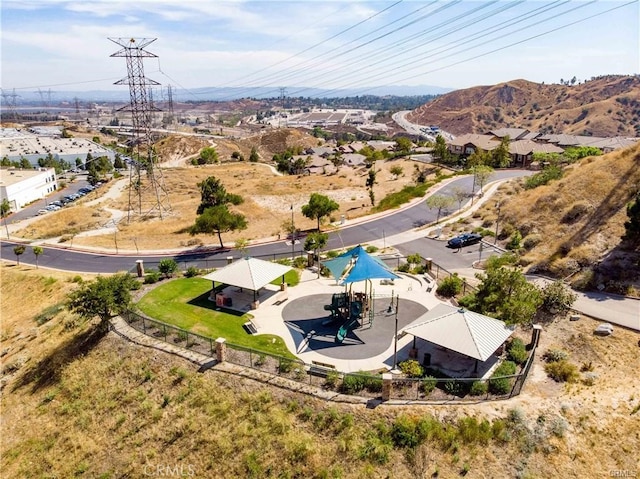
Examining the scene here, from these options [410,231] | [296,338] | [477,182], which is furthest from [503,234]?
[296,338]

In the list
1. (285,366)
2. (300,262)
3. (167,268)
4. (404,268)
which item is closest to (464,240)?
(404,268)

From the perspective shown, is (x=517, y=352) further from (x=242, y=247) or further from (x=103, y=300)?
(x=242, y=247)

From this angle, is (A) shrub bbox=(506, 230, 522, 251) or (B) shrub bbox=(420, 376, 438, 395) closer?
(B) shrub bbox=(420, 376, 438, 395)

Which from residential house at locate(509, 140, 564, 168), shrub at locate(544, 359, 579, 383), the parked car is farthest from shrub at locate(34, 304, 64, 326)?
residential house at locate(509, 140, 564, 168)

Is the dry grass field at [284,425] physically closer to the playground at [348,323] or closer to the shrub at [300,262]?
the playground at [348,323]

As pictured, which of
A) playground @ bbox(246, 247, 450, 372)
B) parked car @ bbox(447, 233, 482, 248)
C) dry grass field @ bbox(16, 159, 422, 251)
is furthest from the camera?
dry grass field @ bbox(16, 159, 422, 251)

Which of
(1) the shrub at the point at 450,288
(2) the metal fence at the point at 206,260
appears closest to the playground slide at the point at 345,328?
(1) the shrub at the point at 450,288

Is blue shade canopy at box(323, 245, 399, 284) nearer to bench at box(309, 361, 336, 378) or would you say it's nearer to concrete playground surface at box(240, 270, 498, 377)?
concrete playground surface at box(240, 270, 498, 377)

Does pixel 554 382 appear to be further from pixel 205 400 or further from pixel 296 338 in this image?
pixel 205 400
